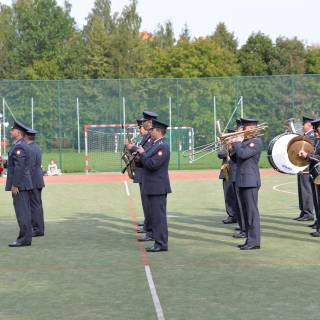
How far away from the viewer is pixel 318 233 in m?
13.0

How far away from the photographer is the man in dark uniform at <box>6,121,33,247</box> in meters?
12.5

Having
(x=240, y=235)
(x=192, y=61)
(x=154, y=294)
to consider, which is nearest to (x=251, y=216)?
(x=240, y=235)

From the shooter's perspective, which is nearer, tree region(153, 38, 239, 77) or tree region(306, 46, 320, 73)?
tree region(153, 38, 239, 77)

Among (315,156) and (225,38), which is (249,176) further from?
(225,38)

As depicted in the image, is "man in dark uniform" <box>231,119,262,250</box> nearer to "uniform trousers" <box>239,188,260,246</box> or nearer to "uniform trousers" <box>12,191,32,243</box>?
"uniform trousers" <box>239,188,260,246</box>

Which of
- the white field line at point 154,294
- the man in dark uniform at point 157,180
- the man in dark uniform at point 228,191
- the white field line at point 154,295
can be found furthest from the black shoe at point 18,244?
the man in dark uniform at point 228,191

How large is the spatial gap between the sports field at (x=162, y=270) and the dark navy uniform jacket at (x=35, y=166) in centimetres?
89

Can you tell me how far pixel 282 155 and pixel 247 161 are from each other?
129 centimetres

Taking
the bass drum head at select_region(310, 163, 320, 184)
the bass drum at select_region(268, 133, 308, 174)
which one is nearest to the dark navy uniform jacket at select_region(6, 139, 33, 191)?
the bass drum at select_region(268, 133, 308, 174)

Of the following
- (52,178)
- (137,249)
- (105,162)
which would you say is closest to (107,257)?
(137,249)

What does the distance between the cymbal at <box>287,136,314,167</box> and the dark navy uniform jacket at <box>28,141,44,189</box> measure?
396cm

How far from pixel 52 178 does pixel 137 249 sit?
1650 cm

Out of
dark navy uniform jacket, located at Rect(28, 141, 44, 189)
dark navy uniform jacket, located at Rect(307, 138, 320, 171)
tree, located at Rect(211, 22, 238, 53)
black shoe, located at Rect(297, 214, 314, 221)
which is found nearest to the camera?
dark navy uniform jacket, located at Rect(307, 138, 320, 171)

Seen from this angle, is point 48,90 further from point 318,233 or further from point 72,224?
point 318,233
